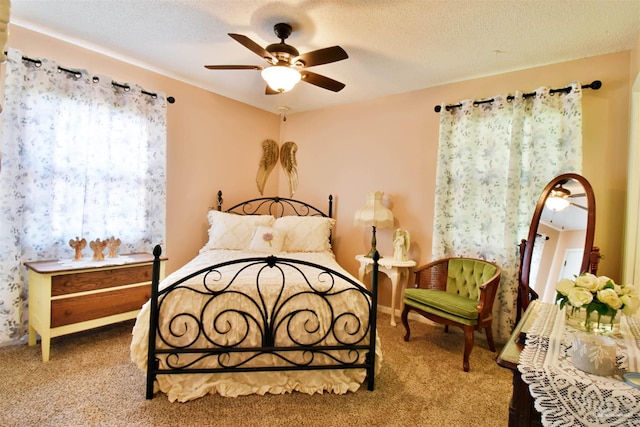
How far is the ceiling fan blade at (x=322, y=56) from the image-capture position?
2157mm

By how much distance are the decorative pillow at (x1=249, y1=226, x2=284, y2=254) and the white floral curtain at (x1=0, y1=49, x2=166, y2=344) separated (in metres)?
0.96

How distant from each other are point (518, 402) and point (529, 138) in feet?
8.25

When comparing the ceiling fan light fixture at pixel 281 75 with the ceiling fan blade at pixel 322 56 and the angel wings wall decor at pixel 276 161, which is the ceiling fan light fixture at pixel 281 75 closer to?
the ceiling fan blade at pixel 322 56

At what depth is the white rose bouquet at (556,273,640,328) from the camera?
1178 millimetres

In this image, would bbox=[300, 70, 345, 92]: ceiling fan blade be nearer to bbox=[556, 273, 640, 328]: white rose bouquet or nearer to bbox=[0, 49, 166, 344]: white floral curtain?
bbox=[0, 49, 166, 344]: white floral curtain

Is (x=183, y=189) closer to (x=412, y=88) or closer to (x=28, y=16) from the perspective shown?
(x=28, y=16)

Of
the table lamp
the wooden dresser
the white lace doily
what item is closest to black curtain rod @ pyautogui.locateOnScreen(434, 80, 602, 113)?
the table lamp

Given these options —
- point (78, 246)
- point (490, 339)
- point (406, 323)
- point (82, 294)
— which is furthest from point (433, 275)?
point (78, 246)

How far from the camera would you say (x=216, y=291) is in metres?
2.06

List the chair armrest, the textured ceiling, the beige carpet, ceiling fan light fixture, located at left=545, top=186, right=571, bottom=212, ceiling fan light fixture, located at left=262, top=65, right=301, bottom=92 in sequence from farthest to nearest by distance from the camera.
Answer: the chair armrest
ceiling fan light fixture, located at left=545, top=186, right=571, bottom=212
ceiling fan light fixture, located at left=262, top=65, right=301, bottom=92
the textured ceiling
the beige carpet

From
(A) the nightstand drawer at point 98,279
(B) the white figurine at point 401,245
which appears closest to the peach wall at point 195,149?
(A) the nightstand drawer at point 98,279

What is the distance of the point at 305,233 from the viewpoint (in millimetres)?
3598

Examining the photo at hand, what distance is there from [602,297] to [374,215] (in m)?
2.38

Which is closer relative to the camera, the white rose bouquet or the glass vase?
the white rose bouquet
